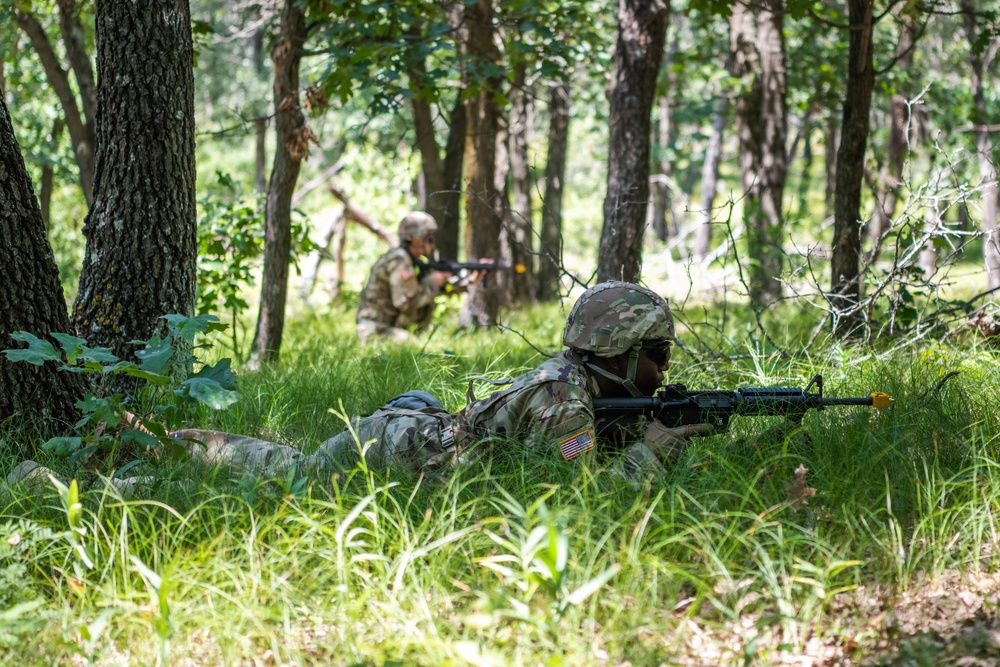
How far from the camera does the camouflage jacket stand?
9.23 meters

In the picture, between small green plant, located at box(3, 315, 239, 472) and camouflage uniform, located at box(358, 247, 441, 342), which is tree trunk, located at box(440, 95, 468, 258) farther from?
small green plant, located at box(3, 315, 239, 472)

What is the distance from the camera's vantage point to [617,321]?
12.2ft

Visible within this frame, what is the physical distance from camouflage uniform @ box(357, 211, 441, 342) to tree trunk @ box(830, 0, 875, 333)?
4.19 metres

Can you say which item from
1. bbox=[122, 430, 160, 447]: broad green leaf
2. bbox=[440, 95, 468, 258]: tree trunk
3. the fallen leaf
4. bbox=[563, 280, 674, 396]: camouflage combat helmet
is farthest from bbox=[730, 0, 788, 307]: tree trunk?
bbox=[122, 430, 160, 447]: broad green leaf

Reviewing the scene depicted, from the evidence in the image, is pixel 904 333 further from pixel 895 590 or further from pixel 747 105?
pixel 747 105

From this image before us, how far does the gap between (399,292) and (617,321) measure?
573 cm

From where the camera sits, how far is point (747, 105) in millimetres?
11117

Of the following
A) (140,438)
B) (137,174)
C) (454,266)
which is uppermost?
(137,174)

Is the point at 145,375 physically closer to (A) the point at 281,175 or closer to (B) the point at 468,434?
(B) the point at 468,434

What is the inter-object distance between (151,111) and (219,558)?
2.56m

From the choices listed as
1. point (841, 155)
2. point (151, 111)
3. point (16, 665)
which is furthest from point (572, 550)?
point (841, 155)

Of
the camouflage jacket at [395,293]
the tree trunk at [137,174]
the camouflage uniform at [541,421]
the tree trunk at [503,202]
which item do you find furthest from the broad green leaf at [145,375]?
the camouflage jacket at [395,293]

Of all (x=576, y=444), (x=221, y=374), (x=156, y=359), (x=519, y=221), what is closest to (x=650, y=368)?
(x=576, y=444)

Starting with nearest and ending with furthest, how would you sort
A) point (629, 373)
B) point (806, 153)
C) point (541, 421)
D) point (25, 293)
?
1. point (541, 421)
2. point (629, 373)
3. point (25, 293)
4. point (806, 153)
